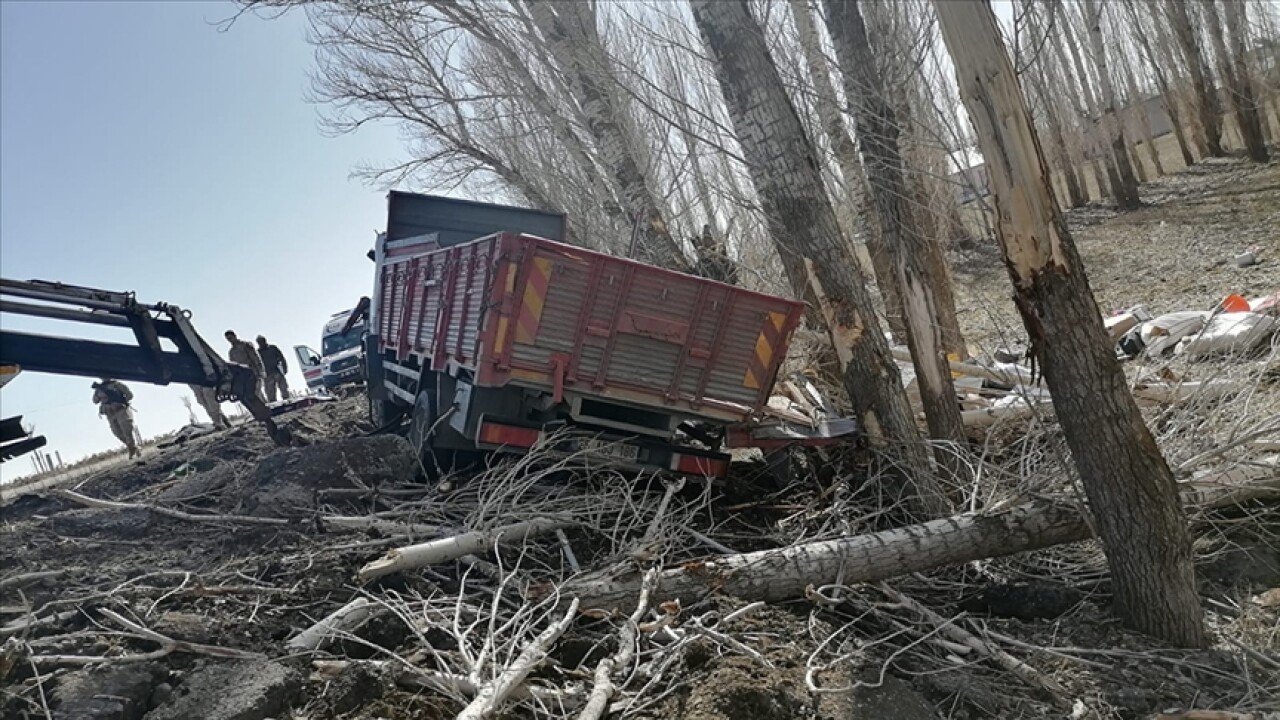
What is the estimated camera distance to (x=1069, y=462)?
14.5 feet

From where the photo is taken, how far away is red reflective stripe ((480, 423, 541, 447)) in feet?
17.6

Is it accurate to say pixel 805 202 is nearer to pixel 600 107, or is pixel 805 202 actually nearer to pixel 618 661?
pixel 618 661

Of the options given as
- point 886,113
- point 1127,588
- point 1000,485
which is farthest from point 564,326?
point 886,113

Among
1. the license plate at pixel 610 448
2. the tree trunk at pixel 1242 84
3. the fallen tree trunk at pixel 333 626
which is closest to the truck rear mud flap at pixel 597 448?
the license plate at pixel 610 448

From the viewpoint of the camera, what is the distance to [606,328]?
529cm

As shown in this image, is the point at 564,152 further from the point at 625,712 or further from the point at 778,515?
the point at 625,712

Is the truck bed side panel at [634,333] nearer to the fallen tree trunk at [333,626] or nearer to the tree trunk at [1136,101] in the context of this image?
the fallen tree trunk at [333,626]

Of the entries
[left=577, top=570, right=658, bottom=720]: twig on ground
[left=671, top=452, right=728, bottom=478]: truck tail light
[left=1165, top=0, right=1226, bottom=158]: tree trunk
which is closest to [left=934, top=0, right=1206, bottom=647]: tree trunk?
[left=577, top=570, right=658, bottom=720]: twig on ground

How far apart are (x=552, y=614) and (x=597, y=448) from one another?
194 cm

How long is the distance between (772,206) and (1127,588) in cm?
316

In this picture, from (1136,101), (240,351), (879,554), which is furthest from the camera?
(1136,101)

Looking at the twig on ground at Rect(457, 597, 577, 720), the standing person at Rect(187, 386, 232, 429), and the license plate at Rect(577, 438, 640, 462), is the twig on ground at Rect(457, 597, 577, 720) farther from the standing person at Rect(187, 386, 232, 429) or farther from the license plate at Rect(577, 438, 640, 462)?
the standing person at Rect(187, 386, 232, 429)

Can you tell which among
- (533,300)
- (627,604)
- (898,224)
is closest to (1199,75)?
(898,224)

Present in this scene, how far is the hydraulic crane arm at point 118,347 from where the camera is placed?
6.12 meters
